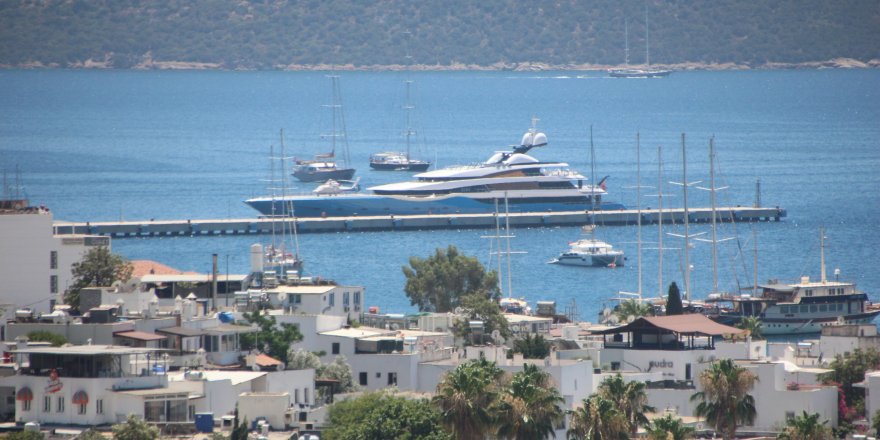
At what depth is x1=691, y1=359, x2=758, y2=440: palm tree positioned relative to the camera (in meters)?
33.6

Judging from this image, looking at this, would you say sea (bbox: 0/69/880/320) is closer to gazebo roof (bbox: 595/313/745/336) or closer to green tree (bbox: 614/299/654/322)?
green tree (bbox: 614/299/654/322)

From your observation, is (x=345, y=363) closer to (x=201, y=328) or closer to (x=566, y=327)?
(x=201, y=328)

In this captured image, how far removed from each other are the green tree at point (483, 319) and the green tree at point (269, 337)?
5618 mm

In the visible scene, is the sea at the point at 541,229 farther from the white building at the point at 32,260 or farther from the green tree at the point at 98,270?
the white building at the point at 32,260

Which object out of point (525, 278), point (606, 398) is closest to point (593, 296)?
point (525, 278)

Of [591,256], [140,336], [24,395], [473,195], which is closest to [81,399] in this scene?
[24,395]

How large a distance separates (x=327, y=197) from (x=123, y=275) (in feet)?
252

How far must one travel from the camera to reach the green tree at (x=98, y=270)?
45812 mm

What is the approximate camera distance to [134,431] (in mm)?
26938

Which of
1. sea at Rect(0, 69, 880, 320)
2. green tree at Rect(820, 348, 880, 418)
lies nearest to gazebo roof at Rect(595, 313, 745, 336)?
green tree at Rect(820, 348, 880, 418)

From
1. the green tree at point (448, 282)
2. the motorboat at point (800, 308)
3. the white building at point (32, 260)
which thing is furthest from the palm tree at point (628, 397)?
the motorboat at point (800, 308)

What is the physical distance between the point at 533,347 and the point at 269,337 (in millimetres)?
5602

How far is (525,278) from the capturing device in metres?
90.5

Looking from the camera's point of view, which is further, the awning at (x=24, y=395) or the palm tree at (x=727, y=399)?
the palm tree at (x=727, y=399)
